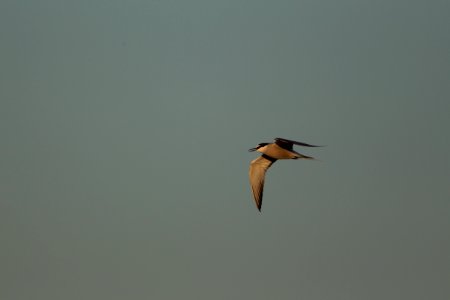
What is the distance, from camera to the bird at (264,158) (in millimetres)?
9406

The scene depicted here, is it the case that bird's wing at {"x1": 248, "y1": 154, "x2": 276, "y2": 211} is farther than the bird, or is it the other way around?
bird's wing at {"x1": 248, "y1": 154, "x2": 276, "y2": 211}

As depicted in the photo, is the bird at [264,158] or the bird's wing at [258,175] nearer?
the bird at [264,158]

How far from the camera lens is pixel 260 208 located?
10.5 metres

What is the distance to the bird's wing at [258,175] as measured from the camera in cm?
1057

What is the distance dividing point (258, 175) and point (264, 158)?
0.43m

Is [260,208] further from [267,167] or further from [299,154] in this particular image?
[299,154]

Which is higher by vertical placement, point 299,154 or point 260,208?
point 299,154

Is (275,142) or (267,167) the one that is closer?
(275,142)

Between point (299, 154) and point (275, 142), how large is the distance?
56cm

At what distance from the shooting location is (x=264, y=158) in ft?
34.3

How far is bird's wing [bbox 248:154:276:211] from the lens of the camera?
10570mm

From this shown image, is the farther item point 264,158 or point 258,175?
point 258,175

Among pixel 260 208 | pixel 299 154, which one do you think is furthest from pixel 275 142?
pixel 260 208

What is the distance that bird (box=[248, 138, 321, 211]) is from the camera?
9406mm
